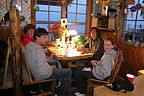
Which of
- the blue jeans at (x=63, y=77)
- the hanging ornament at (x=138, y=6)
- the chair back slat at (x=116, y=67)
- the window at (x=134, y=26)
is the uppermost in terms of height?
the hanging ornament at (x=138, y=6)

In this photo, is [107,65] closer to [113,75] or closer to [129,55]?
[113,75]

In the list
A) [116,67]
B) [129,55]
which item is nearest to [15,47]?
[116,67]

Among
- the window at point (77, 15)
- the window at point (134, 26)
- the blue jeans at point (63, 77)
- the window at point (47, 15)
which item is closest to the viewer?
the blue jeans at point (63, 77)

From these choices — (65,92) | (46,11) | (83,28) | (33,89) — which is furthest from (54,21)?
(65,92)

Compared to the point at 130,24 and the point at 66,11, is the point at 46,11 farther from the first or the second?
the point at 130,24

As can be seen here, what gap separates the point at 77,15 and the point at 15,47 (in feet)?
9.78

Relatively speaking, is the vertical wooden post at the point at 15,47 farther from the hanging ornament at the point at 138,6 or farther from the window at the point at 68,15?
the hanging ornament at the point at 138,6

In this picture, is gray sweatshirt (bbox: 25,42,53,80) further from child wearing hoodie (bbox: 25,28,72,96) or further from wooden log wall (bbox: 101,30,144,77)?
wooden log wall (bbox: 101,30,144,77)

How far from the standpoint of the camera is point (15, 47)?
1816 mm

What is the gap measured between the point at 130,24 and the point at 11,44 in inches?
117

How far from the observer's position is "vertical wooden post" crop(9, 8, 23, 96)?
1.72 m

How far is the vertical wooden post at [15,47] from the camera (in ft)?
5.64

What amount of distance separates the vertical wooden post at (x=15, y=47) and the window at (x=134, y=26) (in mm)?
2613

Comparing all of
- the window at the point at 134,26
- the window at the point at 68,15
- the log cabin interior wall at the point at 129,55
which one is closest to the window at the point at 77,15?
the window at the point at 68,15
